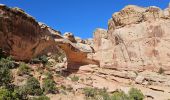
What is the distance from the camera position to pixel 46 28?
1382 inches

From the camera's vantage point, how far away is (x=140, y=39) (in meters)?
39.9

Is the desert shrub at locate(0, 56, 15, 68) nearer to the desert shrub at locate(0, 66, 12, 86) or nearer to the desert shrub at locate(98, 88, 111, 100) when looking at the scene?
the desert shrub at locate(0, 66, 12, 86)

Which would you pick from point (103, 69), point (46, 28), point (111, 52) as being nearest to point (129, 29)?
point (111, 52)

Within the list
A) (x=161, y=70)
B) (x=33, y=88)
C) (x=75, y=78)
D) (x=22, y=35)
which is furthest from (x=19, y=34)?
(x=161, y=70)

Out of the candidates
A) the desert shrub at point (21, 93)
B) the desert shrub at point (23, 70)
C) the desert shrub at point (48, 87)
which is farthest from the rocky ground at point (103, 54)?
the desert shrub at point (21, 93)

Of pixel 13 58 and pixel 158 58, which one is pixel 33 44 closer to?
pixel 13 58

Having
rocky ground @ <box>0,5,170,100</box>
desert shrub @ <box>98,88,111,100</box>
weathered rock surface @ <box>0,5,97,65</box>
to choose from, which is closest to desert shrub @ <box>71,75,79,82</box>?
rocky ground @ <box>0,5,170,100</box>

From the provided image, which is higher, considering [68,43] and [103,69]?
[68,43]

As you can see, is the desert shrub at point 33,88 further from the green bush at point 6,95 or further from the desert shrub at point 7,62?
the green bush at point 6,95

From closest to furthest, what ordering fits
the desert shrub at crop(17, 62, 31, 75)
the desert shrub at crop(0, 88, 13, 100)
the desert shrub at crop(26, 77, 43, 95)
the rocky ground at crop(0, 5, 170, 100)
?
1. the desert shrub at crop(0, 88, 13, 100)
2. the desert shrub at crop(26, 77, 43, 95)
3. the desert shrub at crop(17, 62, 31, 75)
4. the rocky ground at crop(0, 5, 170, 100)

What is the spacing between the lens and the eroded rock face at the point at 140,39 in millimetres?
38688

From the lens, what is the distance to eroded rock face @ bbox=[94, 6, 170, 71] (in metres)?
38.7

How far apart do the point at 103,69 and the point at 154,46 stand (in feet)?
24.2

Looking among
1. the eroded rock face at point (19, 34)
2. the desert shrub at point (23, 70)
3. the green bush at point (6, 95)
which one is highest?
the eroded rock face at point (19, 34)
